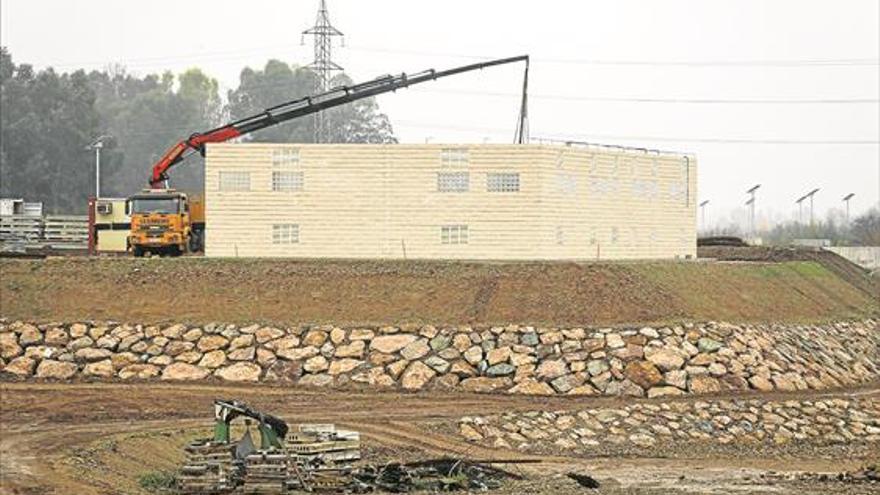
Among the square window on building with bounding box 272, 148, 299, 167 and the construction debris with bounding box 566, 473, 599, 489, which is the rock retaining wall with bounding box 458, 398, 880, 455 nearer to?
the construction debris with bounding box 566, 473, 599, 489

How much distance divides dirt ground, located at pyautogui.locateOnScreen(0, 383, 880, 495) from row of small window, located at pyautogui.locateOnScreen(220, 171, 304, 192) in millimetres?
14193

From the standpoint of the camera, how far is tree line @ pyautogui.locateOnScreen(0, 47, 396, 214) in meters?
108

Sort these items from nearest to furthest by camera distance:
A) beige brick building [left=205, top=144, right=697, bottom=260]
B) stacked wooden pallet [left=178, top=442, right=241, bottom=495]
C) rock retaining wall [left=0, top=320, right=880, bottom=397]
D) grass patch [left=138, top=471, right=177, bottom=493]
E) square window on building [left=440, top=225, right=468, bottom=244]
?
stacked wooden pallet [left=178, top=442, right=241, bottom=495] < grass patch [left=138, top=471, right=177, bottom=493] < rock retaining wall [left=0, top=320, right=880, bottom=397] < beige brick building [left=205, top=144, right=697, bottom=260] < square window on building [left=440, top=225, right=468, bottom=244]

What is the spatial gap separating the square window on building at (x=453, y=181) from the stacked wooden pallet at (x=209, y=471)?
2706 centimetres

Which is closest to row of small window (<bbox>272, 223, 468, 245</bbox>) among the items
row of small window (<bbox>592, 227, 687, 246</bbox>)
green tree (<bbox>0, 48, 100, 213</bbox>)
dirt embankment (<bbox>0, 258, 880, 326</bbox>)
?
row of small window (<bbox>592, 227, 687, 246</bbox>)

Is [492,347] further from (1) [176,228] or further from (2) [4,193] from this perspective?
(2) [4,193]

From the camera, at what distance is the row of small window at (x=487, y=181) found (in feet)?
194

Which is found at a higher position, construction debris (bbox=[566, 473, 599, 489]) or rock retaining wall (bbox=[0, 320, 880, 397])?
rock retaining wall (bbox=[0, 320, 880, 397])

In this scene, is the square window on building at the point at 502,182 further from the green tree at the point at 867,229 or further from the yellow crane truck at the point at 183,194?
the green tree at the point at 867,229

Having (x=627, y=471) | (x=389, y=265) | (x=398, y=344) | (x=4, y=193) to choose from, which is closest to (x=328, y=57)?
(x=4, y=193)

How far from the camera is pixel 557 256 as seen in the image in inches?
2361

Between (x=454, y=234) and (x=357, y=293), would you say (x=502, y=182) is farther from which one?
(x=357, y=293)

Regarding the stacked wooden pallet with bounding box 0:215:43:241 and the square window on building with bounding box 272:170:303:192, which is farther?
the stacked wooden pallet with bounding box 0:215:43:241

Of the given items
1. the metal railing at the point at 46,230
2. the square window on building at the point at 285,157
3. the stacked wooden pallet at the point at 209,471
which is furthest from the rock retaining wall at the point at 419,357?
the metal railing at the point at 46,230
